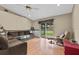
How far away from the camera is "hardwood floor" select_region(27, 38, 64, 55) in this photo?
1.82 meters

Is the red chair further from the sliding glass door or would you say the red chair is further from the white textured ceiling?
the white textured ceiling

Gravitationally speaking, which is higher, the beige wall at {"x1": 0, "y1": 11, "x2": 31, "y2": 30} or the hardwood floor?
the beige wall at {"x1": 0, "y1": 11, "x2": 31, "y2": 30}

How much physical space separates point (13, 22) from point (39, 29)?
35 cm

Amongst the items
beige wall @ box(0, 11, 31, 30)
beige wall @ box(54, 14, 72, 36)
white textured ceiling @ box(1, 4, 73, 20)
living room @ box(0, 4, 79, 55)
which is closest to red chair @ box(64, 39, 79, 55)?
living room @ box(0, 4, 79, 55)

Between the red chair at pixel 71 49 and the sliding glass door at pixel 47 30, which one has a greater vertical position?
the sliding glass door at pixel 47 30

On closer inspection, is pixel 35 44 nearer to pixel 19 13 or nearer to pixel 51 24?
pixel 51 24

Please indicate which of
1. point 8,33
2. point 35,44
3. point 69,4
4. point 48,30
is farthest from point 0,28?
point 69,4

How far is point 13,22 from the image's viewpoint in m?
1.87

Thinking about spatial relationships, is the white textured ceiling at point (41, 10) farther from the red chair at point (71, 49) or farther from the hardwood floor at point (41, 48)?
the red chair at point (71, 49)

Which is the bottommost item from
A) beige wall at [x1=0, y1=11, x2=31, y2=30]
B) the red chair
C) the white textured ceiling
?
the red chair

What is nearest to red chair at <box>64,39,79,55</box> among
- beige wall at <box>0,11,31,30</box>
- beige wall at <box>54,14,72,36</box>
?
beige wall at <box>54,14,72,36</box>

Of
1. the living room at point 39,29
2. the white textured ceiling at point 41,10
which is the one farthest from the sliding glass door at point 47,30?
the white textured ceiling at point 41,10

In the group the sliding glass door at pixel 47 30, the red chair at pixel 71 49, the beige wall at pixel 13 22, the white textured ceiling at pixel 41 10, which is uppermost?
the white textured ceiling at pixel 41 10

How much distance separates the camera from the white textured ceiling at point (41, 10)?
185 cm
